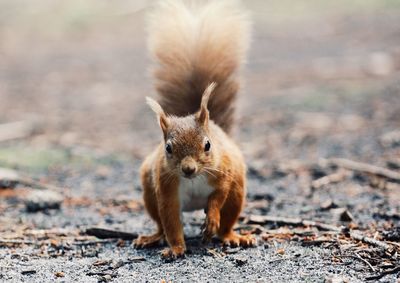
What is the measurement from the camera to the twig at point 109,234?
10.9 ft

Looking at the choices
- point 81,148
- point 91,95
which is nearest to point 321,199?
point 81,148

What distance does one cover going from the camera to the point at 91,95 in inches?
345

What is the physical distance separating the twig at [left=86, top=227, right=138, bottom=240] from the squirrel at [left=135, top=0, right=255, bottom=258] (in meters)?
0.17

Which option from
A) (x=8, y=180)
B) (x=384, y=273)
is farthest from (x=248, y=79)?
(x=384, y=273)

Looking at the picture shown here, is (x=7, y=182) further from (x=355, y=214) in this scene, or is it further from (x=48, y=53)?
(x=48, y=53)

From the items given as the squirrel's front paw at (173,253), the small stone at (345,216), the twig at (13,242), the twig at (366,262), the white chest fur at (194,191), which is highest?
the white chest fur at (194,191)

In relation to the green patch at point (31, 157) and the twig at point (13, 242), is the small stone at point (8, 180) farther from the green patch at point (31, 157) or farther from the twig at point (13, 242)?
the twig at point (13, 242)

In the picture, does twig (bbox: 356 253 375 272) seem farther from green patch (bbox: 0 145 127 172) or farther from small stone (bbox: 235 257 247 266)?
green patch (bbox: 0 145 127 172)

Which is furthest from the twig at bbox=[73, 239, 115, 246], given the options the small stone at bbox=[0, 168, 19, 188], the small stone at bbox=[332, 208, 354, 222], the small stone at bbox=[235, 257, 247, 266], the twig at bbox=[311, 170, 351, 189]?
the twig at bbox=[311, 170, 351, 189]

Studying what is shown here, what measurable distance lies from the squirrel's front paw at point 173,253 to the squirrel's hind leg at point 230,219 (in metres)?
0.26

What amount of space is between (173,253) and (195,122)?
2.06ft

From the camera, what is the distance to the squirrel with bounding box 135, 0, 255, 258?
290 centimetres

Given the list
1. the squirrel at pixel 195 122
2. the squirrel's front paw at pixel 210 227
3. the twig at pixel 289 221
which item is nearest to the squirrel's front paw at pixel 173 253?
the squirrel at pixel 195 122

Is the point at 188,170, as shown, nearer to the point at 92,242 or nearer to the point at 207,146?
the point at 207,146
